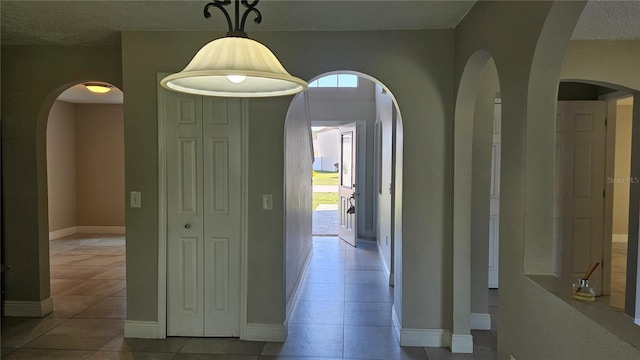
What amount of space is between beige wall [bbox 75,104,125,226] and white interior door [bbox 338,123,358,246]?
13.7 ft

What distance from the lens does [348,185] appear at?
769 cm

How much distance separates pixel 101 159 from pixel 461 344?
746 centimetres

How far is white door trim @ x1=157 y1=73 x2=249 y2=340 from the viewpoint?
336 centimetres

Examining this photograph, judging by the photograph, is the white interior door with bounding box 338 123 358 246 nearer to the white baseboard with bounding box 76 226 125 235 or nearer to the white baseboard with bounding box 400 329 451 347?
the white baseboard with bounding box 400 329 451 347

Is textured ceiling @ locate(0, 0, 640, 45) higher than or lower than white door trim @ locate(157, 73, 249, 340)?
higher

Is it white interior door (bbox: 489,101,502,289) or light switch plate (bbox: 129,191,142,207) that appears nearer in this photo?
light switch plate (bbox: 129,191,142,207)

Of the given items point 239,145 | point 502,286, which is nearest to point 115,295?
point 239,145

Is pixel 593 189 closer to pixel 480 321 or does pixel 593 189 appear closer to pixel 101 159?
pixel 480 321

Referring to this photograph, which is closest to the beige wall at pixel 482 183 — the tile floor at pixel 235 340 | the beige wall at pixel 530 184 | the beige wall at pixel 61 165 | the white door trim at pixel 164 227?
the tile floor at pixel 235 340

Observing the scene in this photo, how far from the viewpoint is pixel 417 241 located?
3.33 meters

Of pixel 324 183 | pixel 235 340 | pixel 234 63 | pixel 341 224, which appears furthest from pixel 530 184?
pixel 324 183

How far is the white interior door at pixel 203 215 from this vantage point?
337 centimetres

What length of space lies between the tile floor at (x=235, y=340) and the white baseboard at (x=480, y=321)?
75 mm

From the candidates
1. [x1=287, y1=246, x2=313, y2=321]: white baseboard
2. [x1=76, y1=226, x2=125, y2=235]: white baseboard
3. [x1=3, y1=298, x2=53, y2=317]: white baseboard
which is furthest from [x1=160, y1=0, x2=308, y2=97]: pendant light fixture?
[x1=76, y1=226, x2=125, y2=235]: white baseboard
